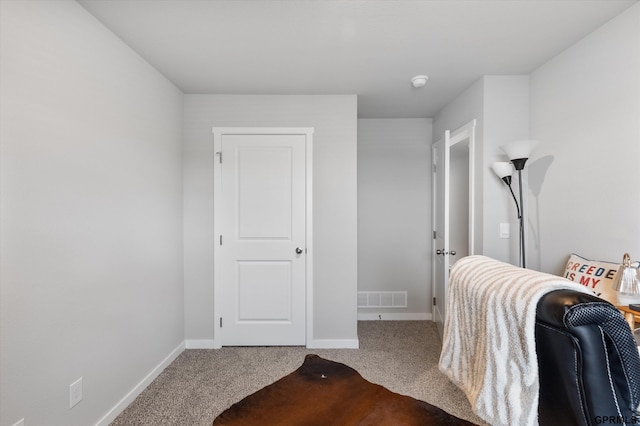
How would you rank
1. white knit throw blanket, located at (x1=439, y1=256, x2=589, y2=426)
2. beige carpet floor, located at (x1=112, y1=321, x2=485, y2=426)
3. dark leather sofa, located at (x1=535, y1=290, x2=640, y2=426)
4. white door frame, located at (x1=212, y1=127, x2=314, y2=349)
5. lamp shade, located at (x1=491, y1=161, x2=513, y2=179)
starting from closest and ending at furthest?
dark leather sofa, located at (x1=535, y1=290, x2=640, y2=426) → white knit throw blanket, located at (x1=439, y1=256, x2=589, y2=426) → beige carpet floor, located at (x1=112, y1=321, x2=485, y2=426) → lamp shade, located at (x1=491, y1=161, x2=513, y2=179) → white door frame, located at (x1=212, y1=127, x2=314, y2=349)

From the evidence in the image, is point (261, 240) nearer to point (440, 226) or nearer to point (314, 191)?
point (314, 191)

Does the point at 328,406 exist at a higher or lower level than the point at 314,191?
lower

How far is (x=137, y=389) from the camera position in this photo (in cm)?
214

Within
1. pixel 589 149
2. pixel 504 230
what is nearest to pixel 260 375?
pixel 504 230

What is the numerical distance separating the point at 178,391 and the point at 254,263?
1171 millimetres

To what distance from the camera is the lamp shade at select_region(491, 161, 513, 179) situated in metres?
2.23

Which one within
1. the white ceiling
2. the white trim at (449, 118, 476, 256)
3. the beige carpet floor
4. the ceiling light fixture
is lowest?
the beige carpet floor

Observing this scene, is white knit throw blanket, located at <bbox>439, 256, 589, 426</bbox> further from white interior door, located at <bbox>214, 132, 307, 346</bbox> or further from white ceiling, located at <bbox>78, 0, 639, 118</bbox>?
white interior door, located at <bbox>214, 132, 307, 346</bbox>

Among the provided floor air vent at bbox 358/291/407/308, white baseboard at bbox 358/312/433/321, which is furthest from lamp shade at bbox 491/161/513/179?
white baseboard at bbox 358/312/433/321

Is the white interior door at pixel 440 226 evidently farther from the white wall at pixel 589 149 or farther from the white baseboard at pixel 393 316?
the white wall at pixel 589 149

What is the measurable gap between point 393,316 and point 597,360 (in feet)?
9.81

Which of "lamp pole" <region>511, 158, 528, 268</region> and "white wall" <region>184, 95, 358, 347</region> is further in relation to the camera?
"white wall" <region>184, 95, 358, 347</region>

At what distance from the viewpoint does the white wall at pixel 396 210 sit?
365 cm

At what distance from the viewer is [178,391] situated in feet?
7.17
